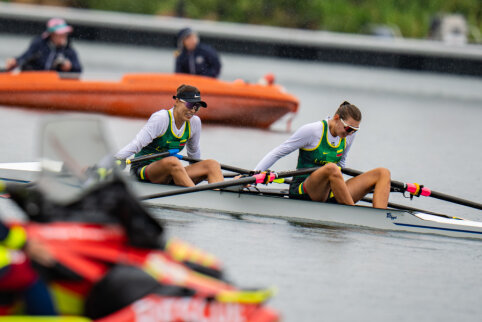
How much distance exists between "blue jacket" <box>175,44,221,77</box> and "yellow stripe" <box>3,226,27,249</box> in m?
13.8

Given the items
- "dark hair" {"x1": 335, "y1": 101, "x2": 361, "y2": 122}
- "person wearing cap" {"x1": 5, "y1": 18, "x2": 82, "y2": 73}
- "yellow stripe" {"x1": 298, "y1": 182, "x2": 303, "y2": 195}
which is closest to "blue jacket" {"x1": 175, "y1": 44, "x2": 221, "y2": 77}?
"person wearing cap" {"x1": 5, "y1": 18, "x2": 82, "y2": 73}

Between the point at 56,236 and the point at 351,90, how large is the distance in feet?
87.7

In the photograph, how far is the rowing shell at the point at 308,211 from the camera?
9727mm

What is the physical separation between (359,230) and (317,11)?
1468 inches

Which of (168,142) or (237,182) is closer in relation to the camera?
(237,182)

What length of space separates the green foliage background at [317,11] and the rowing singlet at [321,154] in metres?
33.9

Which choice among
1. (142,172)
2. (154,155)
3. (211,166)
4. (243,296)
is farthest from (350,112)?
(243,296)

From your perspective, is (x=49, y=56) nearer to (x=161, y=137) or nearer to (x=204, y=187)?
(x=161, y=137)

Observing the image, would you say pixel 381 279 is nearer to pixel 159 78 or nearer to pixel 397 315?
pixel 397 315

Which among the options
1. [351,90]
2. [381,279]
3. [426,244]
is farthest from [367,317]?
[351,90]

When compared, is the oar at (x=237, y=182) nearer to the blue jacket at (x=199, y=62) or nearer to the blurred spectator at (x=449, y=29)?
the blue jacket at (x=199, y=62)

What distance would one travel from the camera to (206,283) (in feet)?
16.8

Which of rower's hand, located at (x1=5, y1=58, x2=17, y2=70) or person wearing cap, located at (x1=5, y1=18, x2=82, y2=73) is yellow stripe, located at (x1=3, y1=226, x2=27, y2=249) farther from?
rower's hand, located at (x1=5, y1=58, x2=17, y2=70)

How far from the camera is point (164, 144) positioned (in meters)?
9.76
